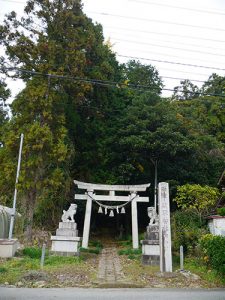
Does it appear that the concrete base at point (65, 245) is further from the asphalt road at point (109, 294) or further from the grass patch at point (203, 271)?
the asphalt road at point (109, 294)

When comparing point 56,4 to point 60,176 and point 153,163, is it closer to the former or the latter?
point 60,176

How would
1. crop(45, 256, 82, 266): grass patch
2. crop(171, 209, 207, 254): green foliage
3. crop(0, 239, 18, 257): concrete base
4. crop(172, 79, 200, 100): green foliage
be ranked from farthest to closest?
crop(172, 79, 200, 100): green foliage → crop(171, 209, 207, 254): green foliage → crop(0, 239, 18, 257): concrete base → crop(45, 256, 82, 266): grass patch

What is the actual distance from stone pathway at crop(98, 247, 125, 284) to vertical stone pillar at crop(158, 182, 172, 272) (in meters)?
1.53

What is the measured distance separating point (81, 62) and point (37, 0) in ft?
14.1

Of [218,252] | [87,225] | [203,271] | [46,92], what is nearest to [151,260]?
[203,271]

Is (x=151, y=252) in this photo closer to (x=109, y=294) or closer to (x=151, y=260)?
(x=151, y=260)

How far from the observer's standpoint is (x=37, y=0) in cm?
1712

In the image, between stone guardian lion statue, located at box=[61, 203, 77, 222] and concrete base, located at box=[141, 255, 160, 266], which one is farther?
stone guardian lion statue, located at box=[61, 203, 77, 222]

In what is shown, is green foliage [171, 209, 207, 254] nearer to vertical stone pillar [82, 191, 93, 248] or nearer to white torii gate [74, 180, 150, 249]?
white torii gate [74, 180, 150, 249]

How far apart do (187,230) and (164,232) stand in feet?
12.5

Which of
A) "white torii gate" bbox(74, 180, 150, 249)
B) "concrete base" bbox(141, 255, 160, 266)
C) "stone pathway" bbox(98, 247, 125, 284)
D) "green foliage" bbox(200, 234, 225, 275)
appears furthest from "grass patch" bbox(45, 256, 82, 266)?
"green foliage" bbox(200, 234, 225, 275)

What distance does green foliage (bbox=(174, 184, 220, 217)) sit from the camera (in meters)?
16.2

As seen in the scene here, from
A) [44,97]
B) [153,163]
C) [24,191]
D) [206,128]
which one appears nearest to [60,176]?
[24,191]

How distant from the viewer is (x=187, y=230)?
14461mm
